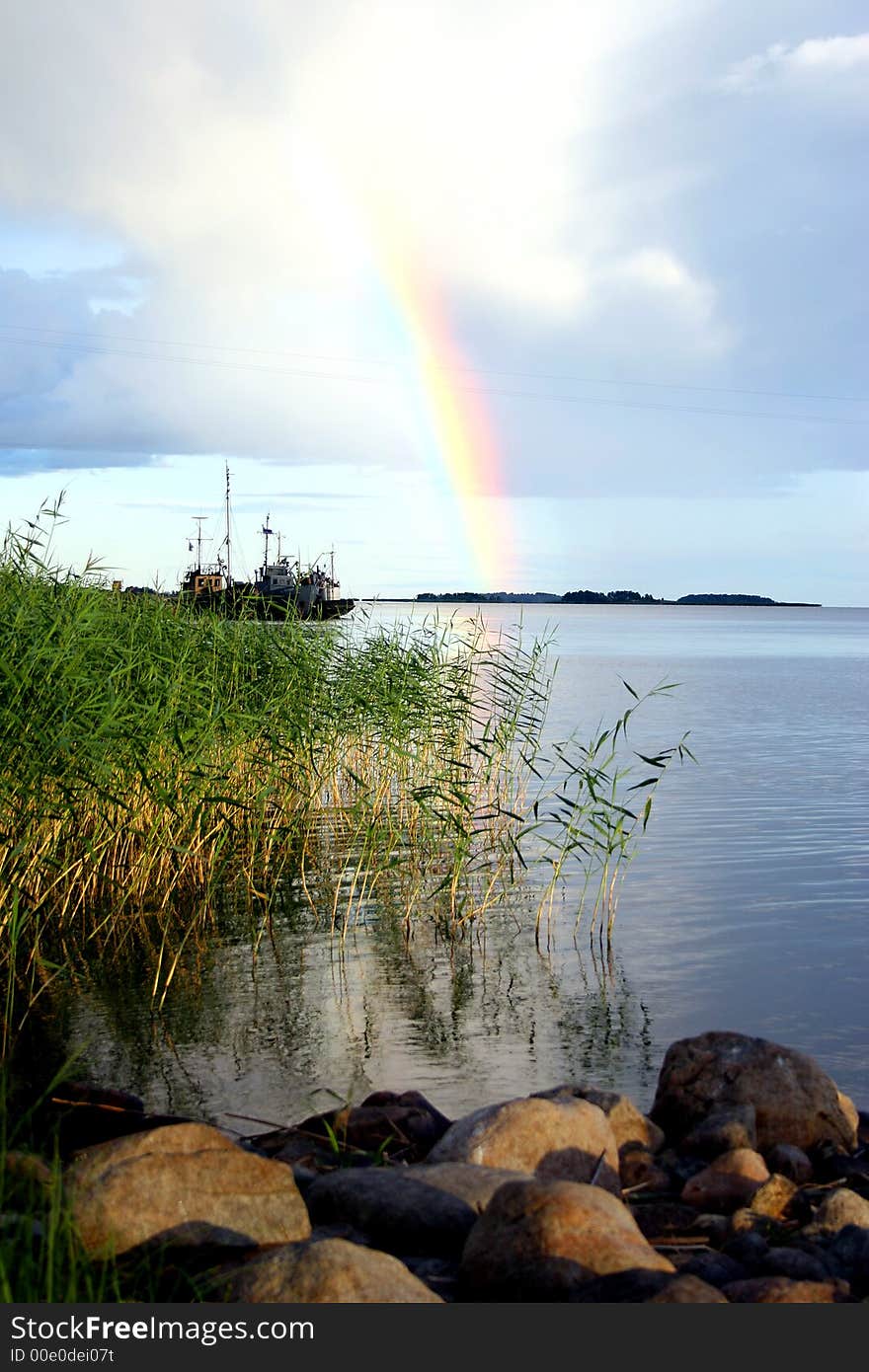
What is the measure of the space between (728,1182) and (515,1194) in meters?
2.00

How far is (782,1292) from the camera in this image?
16.8 ft

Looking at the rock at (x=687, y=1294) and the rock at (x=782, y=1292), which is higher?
the rock at (x=687, y=1294)

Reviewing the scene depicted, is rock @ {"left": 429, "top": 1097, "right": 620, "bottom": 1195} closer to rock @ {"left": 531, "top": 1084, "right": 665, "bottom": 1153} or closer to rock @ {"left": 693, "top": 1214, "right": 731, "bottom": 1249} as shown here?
rock @ {"left": 531, "top": 1084, "right": 665, "bottom": 1153}

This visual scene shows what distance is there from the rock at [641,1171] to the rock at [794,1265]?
1303 millimetres

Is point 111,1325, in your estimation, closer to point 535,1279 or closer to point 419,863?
point 535,1279

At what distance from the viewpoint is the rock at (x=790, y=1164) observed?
7.30m

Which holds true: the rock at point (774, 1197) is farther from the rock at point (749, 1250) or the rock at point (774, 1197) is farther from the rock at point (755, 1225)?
the rock at point (749, 1250)

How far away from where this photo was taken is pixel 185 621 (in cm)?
1708

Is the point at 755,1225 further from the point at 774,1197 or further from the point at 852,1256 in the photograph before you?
the point at 852,1256

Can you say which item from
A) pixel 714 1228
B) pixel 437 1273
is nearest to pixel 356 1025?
pixel 714 1228

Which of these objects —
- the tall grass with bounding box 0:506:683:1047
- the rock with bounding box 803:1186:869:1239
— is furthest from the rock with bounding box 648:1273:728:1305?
the tall grass with bounding box 0:506:683:1047

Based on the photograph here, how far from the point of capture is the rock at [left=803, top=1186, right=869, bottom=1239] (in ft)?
20.4

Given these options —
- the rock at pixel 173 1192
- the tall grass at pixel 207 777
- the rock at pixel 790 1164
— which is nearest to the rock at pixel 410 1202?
the rock at pixel 173 1192

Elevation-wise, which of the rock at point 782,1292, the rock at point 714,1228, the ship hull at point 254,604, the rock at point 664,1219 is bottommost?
the rock at point 664,1219
